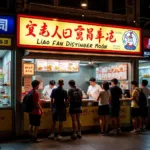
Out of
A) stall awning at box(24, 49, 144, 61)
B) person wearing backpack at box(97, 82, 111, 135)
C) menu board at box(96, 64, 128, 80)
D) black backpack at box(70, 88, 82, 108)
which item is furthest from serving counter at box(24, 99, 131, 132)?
stall awning at box(24, 49, 144, 61)

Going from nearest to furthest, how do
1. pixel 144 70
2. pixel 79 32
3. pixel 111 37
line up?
pixel 79 32
pixel 111 37
pixel 144 70

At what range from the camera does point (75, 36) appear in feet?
33.6

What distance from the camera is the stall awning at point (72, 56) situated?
9617mm

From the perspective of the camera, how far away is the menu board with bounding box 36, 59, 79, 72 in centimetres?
1212

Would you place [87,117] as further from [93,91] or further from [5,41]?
[5,41]

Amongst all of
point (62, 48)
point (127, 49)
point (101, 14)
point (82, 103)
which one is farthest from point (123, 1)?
point (82, 103)

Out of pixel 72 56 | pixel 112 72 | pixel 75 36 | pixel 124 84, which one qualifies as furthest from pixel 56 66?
pixel 124 84

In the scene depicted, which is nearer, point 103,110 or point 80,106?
point 80,106

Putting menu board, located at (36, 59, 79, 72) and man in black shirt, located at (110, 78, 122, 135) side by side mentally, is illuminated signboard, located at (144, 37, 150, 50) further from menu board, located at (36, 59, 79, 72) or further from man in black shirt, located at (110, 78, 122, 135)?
menu board, located at (36, 59, 79, 72)

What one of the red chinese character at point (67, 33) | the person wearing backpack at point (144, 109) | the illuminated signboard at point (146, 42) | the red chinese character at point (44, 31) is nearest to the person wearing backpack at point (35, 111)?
the red chinese character at point (44, 31)

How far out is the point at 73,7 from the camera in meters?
10.9

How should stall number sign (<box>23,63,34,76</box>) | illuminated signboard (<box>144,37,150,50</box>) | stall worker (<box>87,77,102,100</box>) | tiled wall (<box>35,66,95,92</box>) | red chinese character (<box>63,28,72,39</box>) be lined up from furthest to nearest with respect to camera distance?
tiled wall (<box>35,66,95,92</box>) → illuminated signboard (<box>144,37,150,50</box>) → stall worker (<box>87,77,102,100</box>) → red chinese character (<box>63,28,72,39</box>) → stall number sign (<box>23,63,34,76</box>)

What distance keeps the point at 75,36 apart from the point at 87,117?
10.1 feet

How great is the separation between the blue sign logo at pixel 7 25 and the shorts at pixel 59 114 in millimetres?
3050
